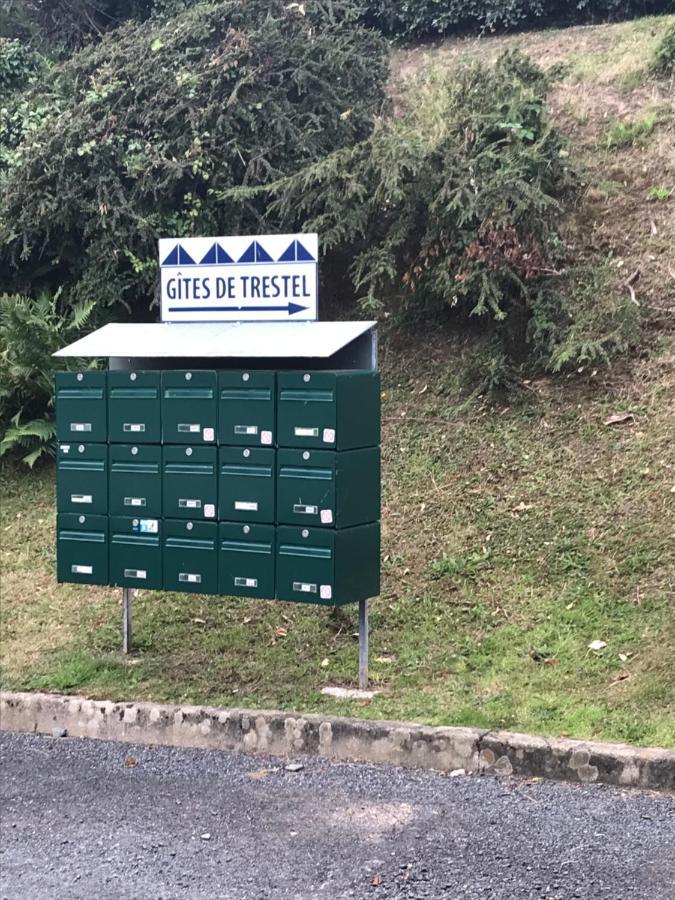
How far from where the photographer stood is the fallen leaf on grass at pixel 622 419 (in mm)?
8078

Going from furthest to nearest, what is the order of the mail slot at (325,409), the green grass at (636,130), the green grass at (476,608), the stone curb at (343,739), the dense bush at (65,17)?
the dense bush at (65,17), the green grass at (636,130), the green grass at (476,608), the mail slot at (325,409), the stone curb at (343,739)

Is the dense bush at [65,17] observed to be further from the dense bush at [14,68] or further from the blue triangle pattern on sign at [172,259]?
the blue triangle pattern on sign at [172,259]

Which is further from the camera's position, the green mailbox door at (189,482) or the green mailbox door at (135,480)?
the green mailbox door at (135,480)

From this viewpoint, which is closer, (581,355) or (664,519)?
(664,519)

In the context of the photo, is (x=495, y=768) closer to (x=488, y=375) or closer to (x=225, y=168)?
(x=488, y=375)

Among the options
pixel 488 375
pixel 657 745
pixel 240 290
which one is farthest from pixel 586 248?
pixel 657 745

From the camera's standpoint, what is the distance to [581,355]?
8.38m

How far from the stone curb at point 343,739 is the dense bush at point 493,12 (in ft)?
41.0

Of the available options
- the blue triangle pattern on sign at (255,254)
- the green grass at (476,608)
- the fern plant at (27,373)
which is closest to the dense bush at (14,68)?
the fern plant at (27,373)

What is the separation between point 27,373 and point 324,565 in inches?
216

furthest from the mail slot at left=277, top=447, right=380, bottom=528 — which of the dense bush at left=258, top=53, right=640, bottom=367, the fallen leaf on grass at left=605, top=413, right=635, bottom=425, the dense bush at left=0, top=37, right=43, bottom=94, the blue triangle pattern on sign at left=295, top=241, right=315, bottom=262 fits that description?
the dense bush at left=0, top=37, right=43, bottom=94

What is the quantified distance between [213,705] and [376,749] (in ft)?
3.52

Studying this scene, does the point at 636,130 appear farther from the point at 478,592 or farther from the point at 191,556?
the point at 191,556

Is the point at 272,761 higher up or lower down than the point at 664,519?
lower down
